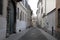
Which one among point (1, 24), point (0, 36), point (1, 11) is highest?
point (1, 11)

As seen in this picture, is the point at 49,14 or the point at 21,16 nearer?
the point at 49,14

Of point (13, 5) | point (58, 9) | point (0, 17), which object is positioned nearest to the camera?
point (0, 17)

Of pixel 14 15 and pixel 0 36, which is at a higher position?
pixel 14 15

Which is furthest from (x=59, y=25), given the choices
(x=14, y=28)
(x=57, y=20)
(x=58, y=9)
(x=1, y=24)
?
(x=1, y=24)

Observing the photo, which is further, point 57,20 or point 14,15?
point 14,15

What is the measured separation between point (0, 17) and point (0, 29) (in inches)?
34.2

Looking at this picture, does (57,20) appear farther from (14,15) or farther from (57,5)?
(14,15)

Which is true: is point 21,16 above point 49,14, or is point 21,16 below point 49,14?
Result: below

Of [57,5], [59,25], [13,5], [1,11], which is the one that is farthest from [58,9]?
[1,11]

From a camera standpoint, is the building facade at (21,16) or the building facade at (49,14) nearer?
the building facade at (49,14)

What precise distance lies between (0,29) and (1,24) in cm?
44

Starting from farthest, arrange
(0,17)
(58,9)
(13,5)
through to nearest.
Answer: (13,5) → (58,9) → (0,17)

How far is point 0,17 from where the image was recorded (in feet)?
37.7

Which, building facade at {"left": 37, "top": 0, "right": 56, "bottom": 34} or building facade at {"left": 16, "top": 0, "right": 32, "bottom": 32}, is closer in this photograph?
building facade at {"left": 37, "top": 0, "right": 56, "bottom": 34}
